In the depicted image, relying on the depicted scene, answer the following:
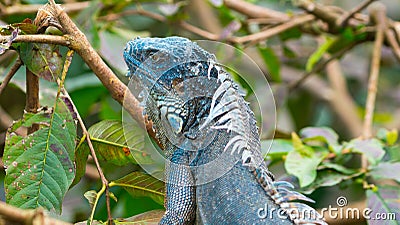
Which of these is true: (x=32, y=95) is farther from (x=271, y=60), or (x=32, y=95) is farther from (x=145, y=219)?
(x=271, y=60)

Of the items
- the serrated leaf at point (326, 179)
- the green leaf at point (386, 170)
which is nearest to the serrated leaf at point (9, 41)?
the serrated leaf at point (326, 179)

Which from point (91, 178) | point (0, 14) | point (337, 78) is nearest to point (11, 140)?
point (0, 14)

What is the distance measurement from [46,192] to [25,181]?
0.30 ft

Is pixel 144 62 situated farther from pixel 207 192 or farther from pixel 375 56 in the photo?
pixel 375 56

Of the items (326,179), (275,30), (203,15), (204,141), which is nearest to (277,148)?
(326,179)

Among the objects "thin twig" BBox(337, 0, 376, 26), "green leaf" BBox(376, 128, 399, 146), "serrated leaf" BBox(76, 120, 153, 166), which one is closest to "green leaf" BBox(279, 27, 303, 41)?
"thin twig" BBox(337, 0, 376, 26)

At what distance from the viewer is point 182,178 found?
241 cm

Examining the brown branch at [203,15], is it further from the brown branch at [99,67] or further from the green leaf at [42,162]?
the green leaf at [42,162]

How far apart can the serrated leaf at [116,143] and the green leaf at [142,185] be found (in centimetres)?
12

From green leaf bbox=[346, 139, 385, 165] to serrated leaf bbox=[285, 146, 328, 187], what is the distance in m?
0.17

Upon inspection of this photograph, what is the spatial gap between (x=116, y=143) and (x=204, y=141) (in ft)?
1.41

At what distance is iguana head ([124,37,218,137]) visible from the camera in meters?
2.54

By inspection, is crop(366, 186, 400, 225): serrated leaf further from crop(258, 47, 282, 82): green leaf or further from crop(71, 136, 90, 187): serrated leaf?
crop(258, 47, 282, 82): green leaf

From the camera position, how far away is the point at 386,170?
9.81ft
